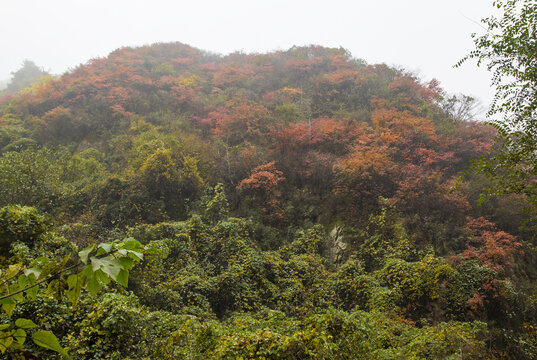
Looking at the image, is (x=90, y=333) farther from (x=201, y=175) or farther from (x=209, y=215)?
(x=201, y=175)

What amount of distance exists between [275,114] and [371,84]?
24.6 feet

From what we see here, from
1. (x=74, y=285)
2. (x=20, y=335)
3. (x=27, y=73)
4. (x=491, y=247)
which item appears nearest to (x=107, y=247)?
(x=74, y=285)

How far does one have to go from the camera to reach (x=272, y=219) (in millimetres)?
10609

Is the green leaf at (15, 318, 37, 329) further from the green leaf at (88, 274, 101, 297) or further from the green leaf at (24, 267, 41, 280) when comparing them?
the green leaf at (88, 274, 101, 297)

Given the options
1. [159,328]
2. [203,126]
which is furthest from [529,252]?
[203,126]

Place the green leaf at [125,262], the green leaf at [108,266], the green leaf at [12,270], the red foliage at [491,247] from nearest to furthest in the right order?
the green leaf at [108,266] < the green leaf at [125,262] < the green leaf at [12,270] < the red foliage at [491,247]

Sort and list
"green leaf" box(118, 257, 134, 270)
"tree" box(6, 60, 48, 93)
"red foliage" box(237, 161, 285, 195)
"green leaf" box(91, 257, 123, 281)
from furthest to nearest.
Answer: "tree" box(6, 60, 48, 93), "red foliage" box(237, 161, 285, 195), "green leaf" box(118, 257, 134, 270), "green leaf" box(91, 257, 123, 281)

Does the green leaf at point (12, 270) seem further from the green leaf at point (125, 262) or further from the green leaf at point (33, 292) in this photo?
the green leaf at point (125, 262)

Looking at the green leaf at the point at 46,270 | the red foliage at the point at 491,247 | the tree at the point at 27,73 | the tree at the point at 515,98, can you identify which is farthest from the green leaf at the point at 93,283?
the tree at the point at 27,73

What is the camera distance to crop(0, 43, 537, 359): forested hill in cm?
466

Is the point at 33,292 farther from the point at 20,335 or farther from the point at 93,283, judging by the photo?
the point at 93,283

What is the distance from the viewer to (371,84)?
1775cm

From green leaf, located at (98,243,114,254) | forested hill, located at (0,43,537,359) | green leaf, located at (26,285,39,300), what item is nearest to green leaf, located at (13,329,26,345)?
green leaf, located at (26,285,39,300)

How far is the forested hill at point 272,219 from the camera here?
4664 mm
